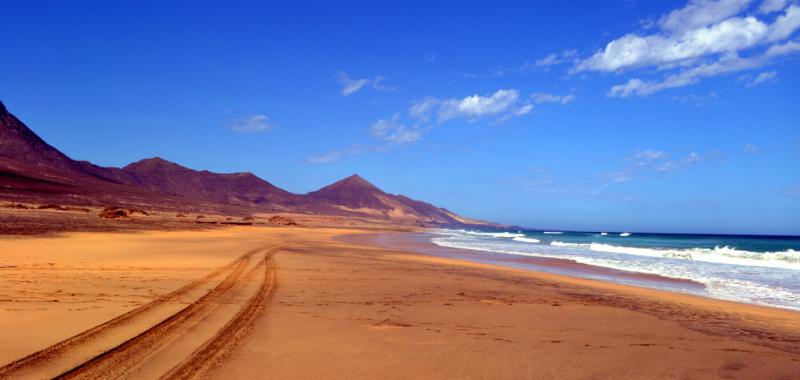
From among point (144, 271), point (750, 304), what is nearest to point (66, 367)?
point (144, 271)

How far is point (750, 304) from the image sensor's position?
37.6 feet

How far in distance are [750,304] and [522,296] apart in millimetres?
5326

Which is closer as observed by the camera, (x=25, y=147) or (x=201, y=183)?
(x=25, y=147)

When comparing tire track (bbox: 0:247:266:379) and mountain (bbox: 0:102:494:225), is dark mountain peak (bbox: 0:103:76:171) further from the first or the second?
tire track (bbox: 0:247:266:379)

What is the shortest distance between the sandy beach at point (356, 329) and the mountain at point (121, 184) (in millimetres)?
60910

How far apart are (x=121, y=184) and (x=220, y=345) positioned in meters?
129

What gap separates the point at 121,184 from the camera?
117750 millimetres

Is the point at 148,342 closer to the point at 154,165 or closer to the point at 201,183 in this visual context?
the point at 201,183

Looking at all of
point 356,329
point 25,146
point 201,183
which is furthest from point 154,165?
point 356,329

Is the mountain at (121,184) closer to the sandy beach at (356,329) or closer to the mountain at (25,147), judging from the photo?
the mountain at (25,147)

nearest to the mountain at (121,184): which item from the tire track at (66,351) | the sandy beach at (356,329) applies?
the sandy beach at (356,329)

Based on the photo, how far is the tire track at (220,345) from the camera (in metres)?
4.73

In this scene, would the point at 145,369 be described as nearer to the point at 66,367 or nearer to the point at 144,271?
the point at 66,367

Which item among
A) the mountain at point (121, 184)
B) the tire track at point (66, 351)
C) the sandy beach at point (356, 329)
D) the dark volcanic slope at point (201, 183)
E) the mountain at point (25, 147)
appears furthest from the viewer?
the dark volcanic slope at point (201, 183)
